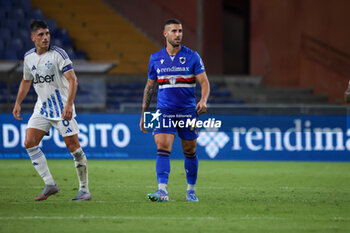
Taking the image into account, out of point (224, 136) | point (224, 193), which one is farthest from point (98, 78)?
point (224, 193)

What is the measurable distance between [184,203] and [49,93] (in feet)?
7.11

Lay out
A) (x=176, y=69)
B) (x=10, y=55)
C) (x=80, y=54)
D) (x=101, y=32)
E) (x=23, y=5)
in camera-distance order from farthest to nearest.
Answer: (x=101, y=32)
(x=23, y=5)
(x=80, y=54)
(x=10, y=55)
(x=176, y=69)

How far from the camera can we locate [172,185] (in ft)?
32.3

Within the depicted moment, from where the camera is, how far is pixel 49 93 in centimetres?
764

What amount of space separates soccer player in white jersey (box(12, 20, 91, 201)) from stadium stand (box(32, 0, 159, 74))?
1635cm

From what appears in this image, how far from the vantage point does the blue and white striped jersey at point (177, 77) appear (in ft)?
24.8

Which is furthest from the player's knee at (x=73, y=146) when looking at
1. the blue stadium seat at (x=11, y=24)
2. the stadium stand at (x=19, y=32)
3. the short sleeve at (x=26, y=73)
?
the blue stadium seat at (x=11, y=24)

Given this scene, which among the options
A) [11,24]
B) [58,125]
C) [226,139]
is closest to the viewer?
[58,125]

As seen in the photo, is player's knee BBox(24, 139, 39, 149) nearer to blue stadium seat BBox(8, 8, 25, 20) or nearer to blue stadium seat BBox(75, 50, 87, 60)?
blue stadium seat BBox(75, 50, 87, 60)

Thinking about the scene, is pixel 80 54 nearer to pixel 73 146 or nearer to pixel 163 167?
pixel 73 146

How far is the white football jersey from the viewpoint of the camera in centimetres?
757

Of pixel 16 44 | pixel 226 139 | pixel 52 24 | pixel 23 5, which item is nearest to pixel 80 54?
pixel 52 24

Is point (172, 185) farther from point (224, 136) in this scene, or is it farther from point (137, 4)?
point (137, 4)

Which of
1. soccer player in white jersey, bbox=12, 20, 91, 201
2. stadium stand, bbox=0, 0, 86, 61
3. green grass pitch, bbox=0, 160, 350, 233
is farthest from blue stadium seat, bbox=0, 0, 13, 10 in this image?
soccer player in white jersey, bbox=12, 20, 91, 201
